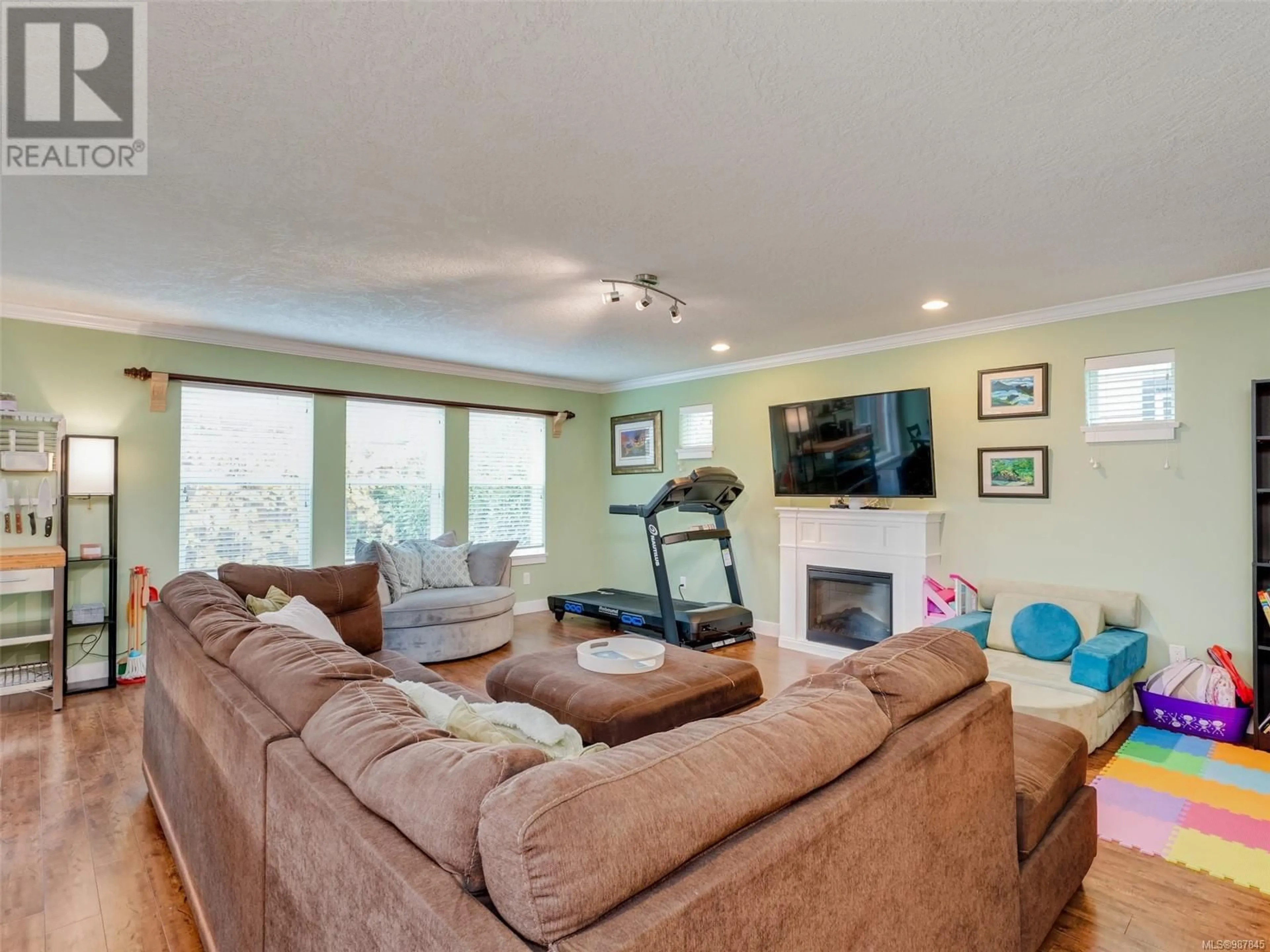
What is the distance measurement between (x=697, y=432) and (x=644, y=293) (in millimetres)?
2738

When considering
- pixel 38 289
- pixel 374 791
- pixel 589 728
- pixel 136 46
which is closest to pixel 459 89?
pixel 136 46

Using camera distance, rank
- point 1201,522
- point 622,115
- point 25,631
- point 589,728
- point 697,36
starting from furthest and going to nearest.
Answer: point 25,631
point 1201,522
point 589,728
point 622,115
point 697,36

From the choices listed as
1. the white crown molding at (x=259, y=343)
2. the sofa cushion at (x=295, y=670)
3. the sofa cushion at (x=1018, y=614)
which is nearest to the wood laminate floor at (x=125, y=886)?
the sofa cushion at (x=295, y=670)

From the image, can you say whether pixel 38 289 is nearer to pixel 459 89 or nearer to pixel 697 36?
pixel 459 89

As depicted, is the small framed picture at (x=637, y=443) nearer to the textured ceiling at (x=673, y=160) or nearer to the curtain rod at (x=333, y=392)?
the curtain rod at (x=333, y=392)

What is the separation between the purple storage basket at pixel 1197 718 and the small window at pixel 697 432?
371 cm

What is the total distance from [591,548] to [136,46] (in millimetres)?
5911

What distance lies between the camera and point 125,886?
2.12 meters

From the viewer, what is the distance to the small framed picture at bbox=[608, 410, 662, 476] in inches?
260

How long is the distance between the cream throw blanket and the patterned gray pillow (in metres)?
3.91

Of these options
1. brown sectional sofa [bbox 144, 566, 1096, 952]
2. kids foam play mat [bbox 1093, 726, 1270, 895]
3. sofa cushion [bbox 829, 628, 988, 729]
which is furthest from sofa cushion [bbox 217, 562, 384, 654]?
kids foam play mat [bbox 1093, 726, 1270, 895]

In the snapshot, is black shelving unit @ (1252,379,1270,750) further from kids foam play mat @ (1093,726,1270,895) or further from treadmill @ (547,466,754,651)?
treadmill @ (547,466,754,651)

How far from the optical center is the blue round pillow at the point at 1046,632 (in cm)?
365

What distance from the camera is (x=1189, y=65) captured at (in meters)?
1.72
